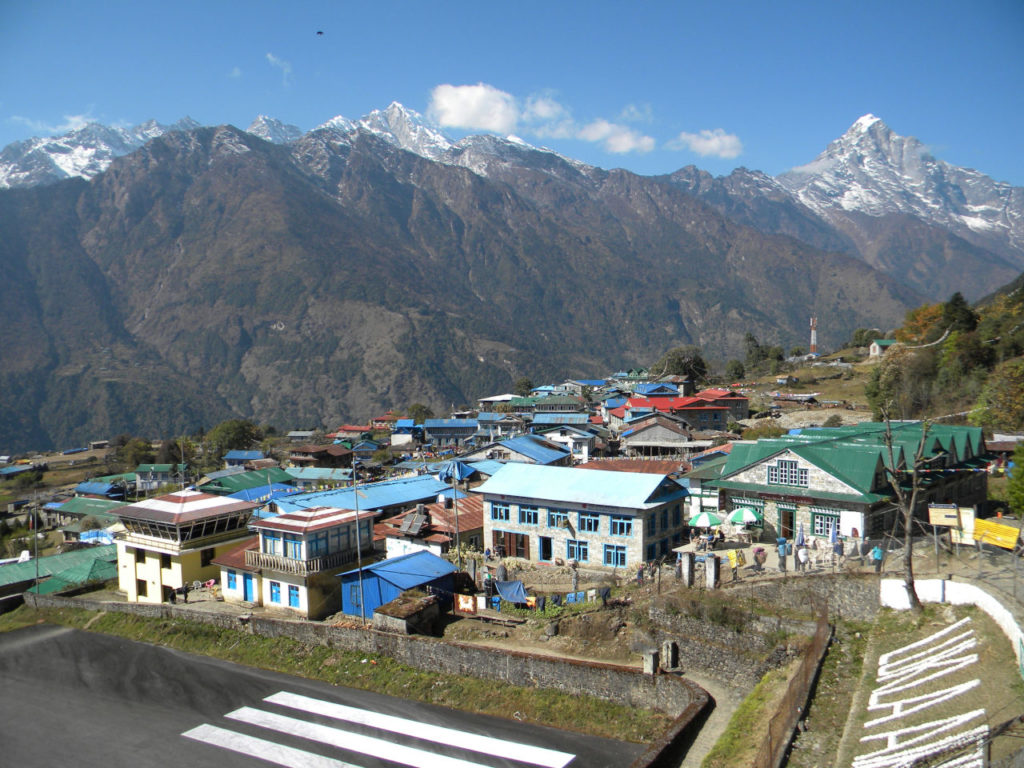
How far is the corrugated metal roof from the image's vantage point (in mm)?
29609

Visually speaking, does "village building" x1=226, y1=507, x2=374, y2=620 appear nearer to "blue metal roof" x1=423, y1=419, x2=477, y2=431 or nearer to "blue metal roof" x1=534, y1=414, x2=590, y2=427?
"blue metal roof" x1=534, y1=414, x2=590, y2=427

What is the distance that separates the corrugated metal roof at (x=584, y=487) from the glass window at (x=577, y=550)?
5.76 feet

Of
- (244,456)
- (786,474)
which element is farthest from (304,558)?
(244,456)

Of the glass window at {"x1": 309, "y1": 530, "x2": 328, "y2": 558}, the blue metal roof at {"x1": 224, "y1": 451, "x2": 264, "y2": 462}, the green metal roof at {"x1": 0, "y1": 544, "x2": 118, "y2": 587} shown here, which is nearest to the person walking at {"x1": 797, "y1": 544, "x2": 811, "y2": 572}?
the glass window at {"x1": 309, "y1": 530, "x2": 328, "y2": 558}

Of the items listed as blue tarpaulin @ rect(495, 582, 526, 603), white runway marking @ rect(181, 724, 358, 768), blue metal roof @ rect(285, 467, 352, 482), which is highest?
blue tarpaulin @ rect(495, 582, 526, 603)

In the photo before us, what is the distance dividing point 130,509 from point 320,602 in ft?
42.4

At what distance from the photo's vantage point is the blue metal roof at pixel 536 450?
55219 mm

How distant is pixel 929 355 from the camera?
75938mm

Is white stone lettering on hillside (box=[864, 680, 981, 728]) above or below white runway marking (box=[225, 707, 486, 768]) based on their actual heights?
above

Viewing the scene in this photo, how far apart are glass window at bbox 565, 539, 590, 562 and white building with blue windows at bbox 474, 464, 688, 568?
1.6 inches

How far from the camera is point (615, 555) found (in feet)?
96.9

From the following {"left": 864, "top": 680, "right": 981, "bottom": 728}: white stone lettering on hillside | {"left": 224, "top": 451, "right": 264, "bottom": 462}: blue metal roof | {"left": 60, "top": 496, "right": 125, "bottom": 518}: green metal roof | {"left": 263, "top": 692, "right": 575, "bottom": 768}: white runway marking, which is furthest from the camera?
{"left": 224, "top": 451, "right": 264, "bottom": 462}: blue metal roof

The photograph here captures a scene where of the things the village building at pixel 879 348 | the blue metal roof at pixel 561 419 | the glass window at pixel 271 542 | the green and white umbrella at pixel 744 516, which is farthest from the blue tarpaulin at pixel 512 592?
the village building at pixel 879 348

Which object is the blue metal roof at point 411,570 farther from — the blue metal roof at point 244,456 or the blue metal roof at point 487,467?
the blue metal roof at point 244,456
